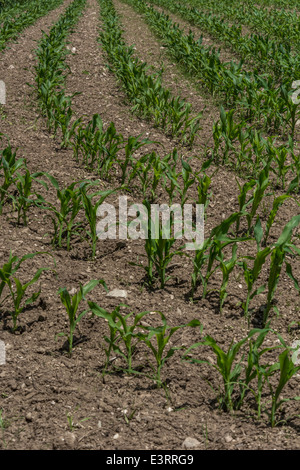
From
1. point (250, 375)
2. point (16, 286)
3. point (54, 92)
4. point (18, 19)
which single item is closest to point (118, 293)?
point (16, 286)

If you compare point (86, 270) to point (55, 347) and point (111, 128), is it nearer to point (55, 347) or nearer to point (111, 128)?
point (55, 347)

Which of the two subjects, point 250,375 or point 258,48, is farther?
point 258,48

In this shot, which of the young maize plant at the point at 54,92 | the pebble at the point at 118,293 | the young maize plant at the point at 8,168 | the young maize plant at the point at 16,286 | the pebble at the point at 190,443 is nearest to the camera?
the pebble at the point at 190,443

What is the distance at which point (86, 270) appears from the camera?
3.14 meters

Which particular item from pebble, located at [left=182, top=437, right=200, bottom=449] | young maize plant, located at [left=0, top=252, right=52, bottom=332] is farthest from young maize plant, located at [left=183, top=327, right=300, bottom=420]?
young maize plant, located at [left=0, top=252, right=52, bottom=332]

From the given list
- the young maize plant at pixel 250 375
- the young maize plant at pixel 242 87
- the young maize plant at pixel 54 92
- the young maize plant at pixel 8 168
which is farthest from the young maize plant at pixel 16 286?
the young maize plant at pixel 242 87

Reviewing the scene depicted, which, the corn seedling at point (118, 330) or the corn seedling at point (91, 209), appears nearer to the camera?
the corn seedling at point (118, 330)

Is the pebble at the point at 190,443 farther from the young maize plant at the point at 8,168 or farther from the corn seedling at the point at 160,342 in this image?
the young maize plant at the point at 8,168

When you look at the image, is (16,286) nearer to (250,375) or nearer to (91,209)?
(91,209)

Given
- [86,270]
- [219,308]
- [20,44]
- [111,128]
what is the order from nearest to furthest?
[219,308] < [86,270] < [111,128] < [20,44]

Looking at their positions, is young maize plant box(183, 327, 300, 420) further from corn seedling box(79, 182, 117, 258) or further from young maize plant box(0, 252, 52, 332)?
corn seedling box(79, 182, 117, 258)
